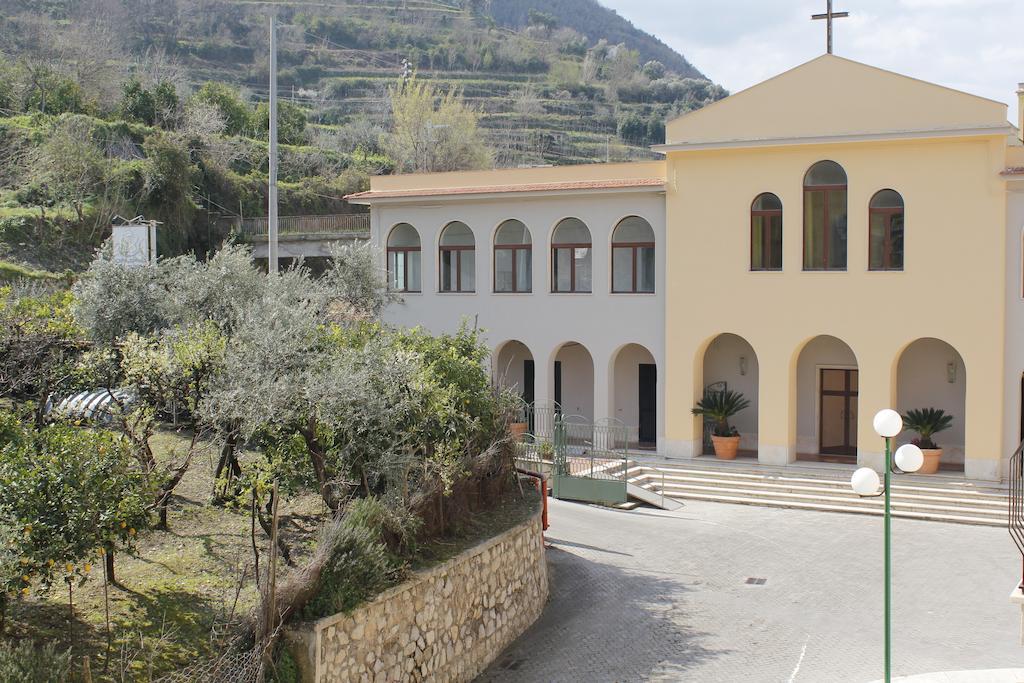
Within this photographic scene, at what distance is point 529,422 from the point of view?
85.9 feet

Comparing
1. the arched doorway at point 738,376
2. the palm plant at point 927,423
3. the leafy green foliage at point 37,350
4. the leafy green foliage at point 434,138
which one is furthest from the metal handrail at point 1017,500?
the leafy green foliage at point 434,138

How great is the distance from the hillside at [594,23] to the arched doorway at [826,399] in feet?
332

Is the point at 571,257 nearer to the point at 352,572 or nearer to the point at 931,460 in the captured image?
the point at 931,460

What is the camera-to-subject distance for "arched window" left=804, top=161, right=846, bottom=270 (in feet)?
75.1

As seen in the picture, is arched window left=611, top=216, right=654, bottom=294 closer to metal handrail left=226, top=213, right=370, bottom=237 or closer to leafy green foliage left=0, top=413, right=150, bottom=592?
metal handrail left=226, top=213, right=370, bottom=237

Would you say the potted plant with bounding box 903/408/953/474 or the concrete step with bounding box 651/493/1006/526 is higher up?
the potted plant with bounding box 903/408/953/474

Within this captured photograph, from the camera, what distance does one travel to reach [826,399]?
82.4 ft

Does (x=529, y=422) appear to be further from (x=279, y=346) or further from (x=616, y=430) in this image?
(x=279, y=346)

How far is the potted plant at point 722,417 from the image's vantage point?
79.7 feet

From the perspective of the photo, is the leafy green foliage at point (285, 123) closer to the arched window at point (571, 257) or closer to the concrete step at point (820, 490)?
the arched window at point (571, 257)

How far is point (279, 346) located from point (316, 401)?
2.73 ft

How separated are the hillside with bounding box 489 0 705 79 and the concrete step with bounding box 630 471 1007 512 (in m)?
104

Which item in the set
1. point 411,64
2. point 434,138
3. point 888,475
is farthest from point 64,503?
point 411,64

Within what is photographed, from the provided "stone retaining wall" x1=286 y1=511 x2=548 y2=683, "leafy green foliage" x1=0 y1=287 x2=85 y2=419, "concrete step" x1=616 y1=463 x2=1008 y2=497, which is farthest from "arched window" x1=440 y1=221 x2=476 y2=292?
"stone retaining wall" x1=286 y1=511 x2=548 y2=683
